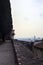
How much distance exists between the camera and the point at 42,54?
29.5 metres

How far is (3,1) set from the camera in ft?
43.7

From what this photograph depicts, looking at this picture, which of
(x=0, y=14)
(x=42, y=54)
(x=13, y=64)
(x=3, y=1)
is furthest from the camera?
(x=42, y=54)

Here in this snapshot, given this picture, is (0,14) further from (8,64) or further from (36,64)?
(36,64)

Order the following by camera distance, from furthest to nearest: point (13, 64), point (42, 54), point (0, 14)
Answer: point (42, 54)
point (0, 14)
point (13, 64)

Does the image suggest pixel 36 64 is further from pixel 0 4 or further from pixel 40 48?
pixel 40 48

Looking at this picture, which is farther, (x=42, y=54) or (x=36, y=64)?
(x=42, y=54)

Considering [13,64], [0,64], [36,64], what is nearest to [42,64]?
[36,64]

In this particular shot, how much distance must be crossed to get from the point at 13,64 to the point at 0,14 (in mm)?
9797

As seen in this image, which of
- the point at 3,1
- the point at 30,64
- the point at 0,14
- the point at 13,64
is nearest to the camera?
the point at 30,64

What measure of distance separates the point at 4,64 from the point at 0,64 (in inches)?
7.4

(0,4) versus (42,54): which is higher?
(0,4)

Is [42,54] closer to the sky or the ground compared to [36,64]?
closer to the ground

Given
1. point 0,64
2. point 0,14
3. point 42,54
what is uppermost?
point 0,14

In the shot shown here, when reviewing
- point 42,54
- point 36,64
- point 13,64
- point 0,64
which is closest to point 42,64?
point 36,64
